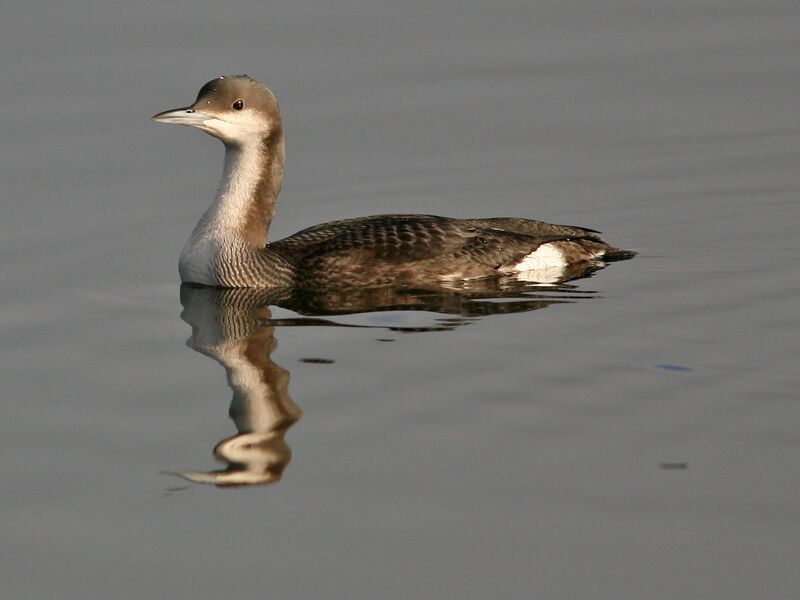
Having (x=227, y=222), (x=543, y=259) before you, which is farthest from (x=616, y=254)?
(x=227, y=222)

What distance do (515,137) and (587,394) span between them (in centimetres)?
613

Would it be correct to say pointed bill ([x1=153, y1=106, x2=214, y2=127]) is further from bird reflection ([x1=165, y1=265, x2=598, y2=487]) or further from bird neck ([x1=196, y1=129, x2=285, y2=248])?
bird reflection ([x1=165, y1=265, x2=598, y2=487])

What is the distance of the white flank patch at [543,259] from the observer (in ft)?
36.4

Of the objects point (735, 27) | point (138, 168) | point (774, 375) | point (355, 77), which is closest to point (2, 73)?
point (138, 168)

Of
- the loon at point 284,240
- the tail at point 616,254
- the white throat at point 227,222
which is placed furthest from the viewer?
the tail at point 616,254

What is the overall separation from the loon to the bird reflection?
120 mm

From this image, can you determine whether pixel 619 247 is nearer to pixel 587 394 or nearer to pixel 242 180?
pixel 242 180

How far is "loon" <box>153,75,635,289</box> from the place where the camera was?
10594mm

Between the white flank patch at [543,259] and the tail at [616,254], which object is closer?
the white flank patch at [543,259]

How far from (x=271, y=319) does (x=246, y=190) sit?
1.34m

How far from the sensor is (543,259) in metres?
11.1

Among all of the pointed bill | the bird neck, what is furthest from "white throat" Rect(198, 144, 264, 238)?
the pointed bill

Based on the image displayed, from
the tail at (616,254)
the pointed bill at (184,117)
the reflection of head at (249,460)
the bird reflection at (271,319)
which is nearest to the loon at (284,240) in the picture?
the pointed bill at (184,117)

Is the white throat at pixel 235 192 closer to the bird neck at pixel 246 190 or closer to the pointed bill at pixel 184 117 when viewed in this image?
the bird neck at pixel 246 190
